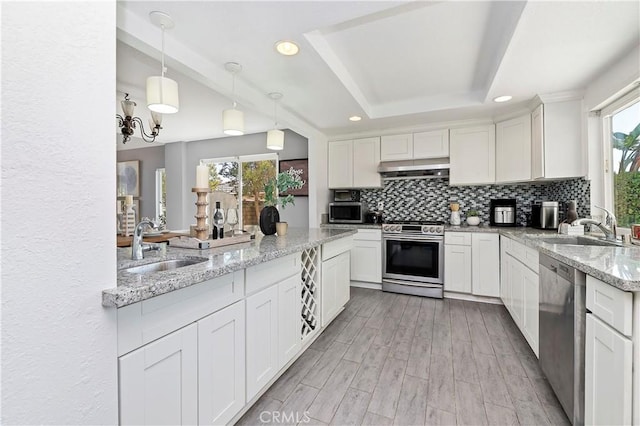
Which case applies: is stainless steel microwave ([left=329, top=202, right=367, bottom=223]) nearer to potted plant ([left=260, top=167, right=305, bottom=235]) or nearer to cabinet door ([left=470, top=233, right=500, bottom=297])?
cabinet door ([left=470, top=233, right=500, bottom=297])

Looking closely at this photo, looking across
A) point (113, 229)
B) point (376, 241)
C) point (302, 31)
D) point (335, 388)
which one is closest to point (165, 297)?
point (113, 229)

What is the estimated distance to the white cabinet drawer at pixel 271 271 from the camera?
1519 mm

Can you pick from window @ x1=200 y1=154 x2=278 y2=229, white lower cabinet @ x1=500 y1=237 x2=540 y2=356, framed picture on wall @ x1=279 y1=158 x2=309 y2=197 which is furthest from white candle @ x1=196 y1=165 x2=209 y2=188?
window @ x1=200 y1=154 x2=278 y2=229

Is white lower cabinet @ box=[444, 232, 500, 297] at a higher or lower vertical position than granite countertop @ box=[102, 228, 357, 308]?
lower

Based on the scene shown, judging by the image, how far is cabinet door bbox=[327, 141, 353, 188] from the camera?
4176 millimetres

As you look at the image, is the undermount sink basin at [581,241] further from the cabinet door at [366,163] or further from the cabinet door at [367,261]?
the cabinet door at [366,163]

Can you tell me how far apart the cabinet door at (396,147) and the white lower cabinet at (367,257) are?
1077 mm

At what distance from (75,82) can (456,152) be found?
148 inches

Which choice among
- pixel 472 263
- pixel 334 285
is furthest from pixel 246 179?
pixel 472 263

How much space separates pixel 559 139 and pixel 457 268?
1694 millimetres

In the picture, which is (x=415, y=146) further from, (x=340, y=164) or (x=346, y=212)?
(x=346, y=212)

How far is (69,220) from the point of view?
808mm

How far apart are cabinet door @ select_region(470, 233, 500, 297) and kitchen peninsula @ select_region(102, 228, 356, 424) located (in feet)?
7.41

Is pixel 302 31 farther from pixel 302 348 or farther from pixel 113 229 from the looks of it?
pixel 302 348
